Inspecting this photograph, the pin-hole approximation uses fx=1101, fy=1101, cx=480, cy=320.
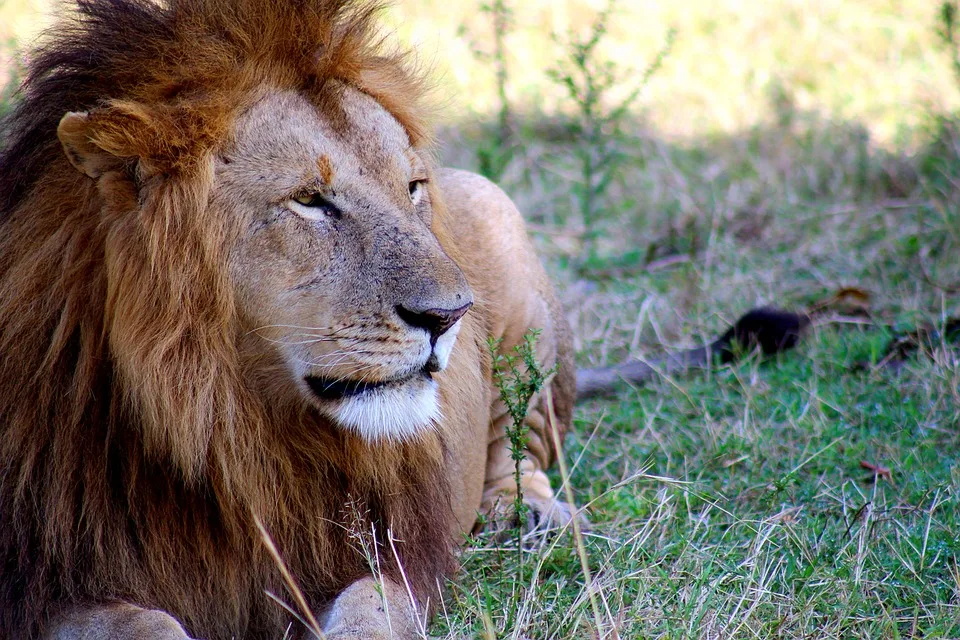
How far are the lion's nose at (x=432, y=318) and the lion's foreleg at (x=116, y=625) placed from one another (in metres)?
0.78

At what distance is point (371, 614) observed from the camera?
236 centimetres

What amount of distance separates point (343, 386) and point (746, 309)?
297 centimetres

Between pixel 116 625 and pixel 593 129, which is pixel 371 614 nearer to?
pixel 116 625

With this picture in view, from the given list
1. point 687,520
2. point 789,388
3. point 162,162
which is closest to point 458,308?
point 162,162

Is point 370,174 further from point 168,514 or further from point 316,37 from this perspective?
point 168,514

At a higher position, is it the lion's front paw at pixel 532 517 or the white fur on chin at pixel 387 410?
the white fur on chin at pixel 387 410

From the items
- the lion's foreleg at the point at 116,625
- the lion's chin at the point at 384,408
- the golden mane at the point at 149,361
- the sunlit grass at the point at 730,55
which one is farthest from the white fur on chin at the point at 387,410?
the sunlit grass at the point at 730,55

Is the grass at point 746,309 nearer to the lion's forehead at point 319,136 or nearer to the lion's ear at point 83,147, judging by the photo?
the lion's forehead at point 319,136

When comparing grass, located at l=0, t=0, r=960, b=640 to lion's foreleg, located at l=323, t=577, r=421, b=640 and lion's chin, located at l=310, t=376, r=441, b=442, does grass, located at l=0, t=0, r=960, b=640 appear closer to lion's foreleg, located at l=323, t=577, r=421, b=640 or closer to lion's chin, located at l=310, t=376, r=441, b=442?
lion's foreleg, located at l=323, t=577, r=421, b=640

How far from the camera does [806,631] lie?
2.47m

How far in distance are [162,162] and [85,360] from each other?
45 centimetres

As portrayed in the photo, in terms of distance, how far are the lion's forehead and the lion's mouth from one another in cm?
43

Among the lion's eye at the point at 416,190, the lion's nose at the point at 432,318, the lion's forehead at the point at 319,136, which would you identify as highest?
the lion's forehead at the point at 319,136

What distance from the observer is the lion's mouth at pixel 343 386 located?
2.29 meters
